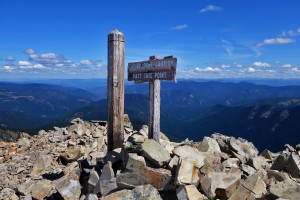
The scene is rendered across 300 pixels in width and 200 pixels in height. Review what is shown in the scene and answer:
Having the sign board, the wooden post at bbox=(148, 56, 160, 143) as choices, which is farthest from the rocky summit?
the sign board

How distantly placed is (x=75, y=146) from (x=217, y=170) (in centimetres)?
1106

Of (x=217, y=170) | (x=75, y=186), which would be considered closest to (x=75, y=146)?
(x=75, y=186)

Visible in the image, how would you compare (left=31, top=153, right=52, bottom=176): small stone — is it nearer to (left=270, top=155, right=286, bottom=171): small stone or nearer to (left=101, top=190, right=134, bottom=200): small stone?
(left=101, top=190, right=134, bottom=200): small stone

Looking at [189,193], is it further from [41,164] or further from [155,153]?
[41,164]

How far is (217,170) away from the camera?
11289 mm

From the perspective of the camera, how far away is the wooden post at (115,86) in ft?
45.3

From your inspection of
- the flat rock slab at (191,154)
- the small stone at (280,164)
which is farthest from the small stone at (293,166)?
the flat rock slab at (191,154)

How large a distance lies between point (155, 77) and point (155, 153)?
288cm

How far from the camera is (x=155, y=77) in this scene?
42.7 ft

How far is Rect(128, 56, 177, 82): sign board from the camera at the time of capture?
12344 millimetres

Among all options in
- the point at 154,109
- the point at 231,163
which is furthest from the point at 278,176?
the point at 154,109

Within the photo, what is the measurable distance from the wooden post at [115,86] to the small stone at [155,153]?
241cm

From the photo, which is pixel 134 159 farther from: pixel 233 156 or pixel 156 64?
pixel 233 156

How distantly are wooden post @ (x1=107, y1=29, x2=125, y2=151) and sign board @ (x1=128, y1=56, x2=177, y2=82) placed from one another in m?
0.55
